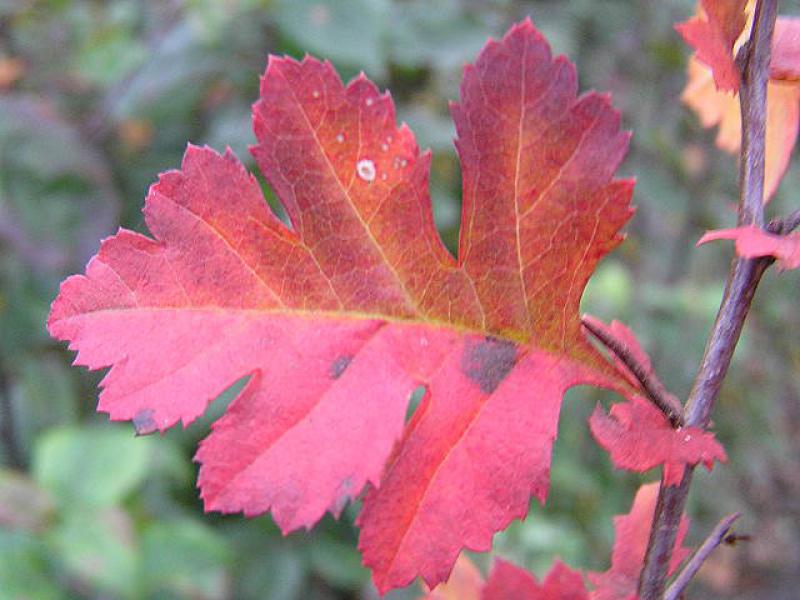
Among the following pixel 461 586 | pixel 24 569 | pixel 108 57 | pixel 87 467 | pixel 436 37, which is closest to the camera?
pixel 461 586

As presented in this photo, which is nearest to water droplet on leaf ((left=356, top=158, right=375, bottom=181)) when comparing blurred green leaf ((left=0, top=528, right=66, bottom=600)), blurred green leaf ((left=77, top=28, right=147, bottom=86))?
blurred green leaf ((left=0, top=528, right=66, bottom=600))

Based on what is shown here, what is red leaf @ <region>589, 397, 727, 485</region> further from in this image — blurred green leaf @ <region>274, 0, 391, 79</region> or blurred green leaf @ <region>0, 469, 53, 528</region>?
blurred green leaf @ <region>274, 0, 391, 79</region>

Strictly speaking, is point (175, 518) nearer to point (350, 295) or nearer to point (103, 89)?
point (103, 89)

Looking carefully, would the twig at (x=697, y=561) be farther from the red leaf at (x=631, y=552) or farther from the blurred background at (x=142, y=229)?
the blurred background at (x=142, y=229)

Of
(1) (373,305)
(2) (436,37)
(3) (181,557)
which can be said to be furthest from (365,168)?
(2) (436,37)

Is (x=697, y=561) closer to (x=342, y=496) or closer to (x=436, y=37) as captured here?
(x=342, y=496)

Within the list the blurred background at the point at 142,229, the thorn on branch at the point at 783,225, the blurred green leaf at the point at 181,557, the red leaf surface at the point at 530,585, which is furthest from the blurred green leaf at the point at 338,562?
the thorn on branch at the point at 783,225
